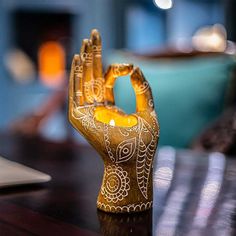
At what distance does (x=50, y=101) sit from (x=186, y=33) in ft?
6.84

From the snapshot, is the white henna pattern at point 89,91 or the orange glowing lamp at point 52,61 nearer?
the white henna pattern at point 89,91

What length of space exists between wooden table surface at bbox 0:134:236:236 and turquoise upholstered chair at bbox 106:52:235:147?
676mm

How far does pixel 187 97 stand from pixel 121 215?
1.18 meters

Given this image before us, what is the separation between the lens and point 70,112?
648 millimetres

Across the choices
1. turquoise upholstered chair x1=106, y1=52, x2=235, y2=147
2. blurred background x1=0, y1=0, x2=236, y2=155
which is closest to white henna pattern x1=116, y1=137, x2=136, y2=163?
turquoise upholstered chair x1=106, y1=52, x2=235, y2=147

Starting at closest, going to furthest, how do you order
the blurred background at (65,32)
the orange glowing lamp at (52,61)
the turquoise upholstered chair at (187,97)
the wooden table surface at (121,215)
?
the wooden table surface at (121,215), the turquoise upholstered chair at (187,97), the blurred background at (65,32), the orange glowing lamp at (52,61)

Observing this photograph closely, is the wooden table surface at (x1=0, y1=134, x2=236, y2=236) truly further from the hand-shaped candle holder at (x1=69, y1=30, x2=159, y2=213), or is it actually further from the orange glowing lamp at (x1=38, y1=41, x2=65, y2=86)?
the orange glowing lamp at (x1=38, y1=41, x2=65, y2=86)

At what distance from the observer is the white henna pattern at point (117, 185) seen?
0.64 meters

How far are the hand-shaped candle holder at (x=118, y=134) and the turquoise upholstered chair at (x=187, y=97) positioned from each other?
42.1 inches

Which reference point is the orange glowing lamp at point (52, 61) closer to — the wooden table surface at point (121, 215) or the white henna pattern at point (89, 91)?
the wooden table surface at point (121, 215)

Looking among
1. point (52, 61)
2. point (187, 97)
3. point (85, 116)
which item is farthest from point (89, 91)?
point (52, 61)

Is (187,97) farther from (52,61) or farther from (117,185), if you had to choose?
(52,61)

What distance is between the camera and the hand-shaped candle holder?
632 millimetres

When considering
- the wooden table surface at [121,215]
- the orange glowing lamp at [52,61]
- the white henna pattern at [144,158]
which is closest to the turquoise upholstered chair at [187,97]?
the wooden table surface at [121,215]
